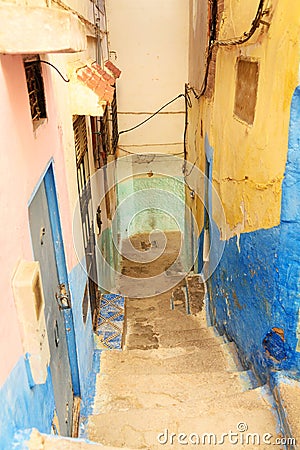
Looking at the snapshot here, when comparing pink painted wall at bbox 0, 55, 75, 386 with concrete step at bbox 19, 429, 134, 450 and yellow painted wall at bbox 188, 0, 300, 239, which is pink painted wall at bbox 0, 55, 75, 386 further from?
yellow painted wall at bbox 188, 0, 300, 239

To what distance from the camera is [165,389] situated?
4.17 meters

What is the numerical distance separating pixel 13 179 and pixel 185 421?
244 centimetres

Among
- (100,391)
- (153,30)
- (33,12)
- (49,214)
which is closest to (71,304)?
(49,214)

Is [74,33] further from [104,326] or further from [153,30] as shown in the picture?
[153,30]

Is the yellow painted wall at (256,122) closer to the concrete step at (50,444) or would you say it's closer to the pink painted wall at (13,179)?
the pink painted wall at (13,179)

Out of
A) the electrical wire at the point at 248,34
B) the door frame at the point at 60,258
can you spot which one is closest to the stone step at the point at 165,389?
the door frame at the point at 60,258

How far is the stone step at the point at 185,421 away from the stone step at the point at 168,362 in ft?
3.30

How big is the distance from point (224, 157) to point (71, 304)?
268cm

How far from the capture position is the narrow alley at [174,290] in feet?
6.66

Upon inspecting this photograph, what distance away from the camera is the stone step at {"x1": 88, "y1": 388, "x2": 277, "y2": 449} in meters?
3.30

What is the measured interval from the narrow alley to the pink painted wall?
0.01 m

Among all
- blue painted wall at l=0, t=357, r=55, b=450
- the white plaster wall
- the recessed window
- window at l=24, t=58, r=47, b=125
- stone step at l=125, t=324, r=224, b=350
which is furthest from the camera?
the white plaster wall

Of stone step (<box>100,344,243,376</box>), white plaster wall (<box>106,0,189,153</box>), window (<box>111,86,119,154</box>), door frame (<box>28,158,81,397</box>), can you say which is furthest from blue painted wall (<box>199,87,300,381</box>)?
white plaster wall (<box>106,0,189,153</box>)

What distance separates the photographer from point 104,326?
247 inches
